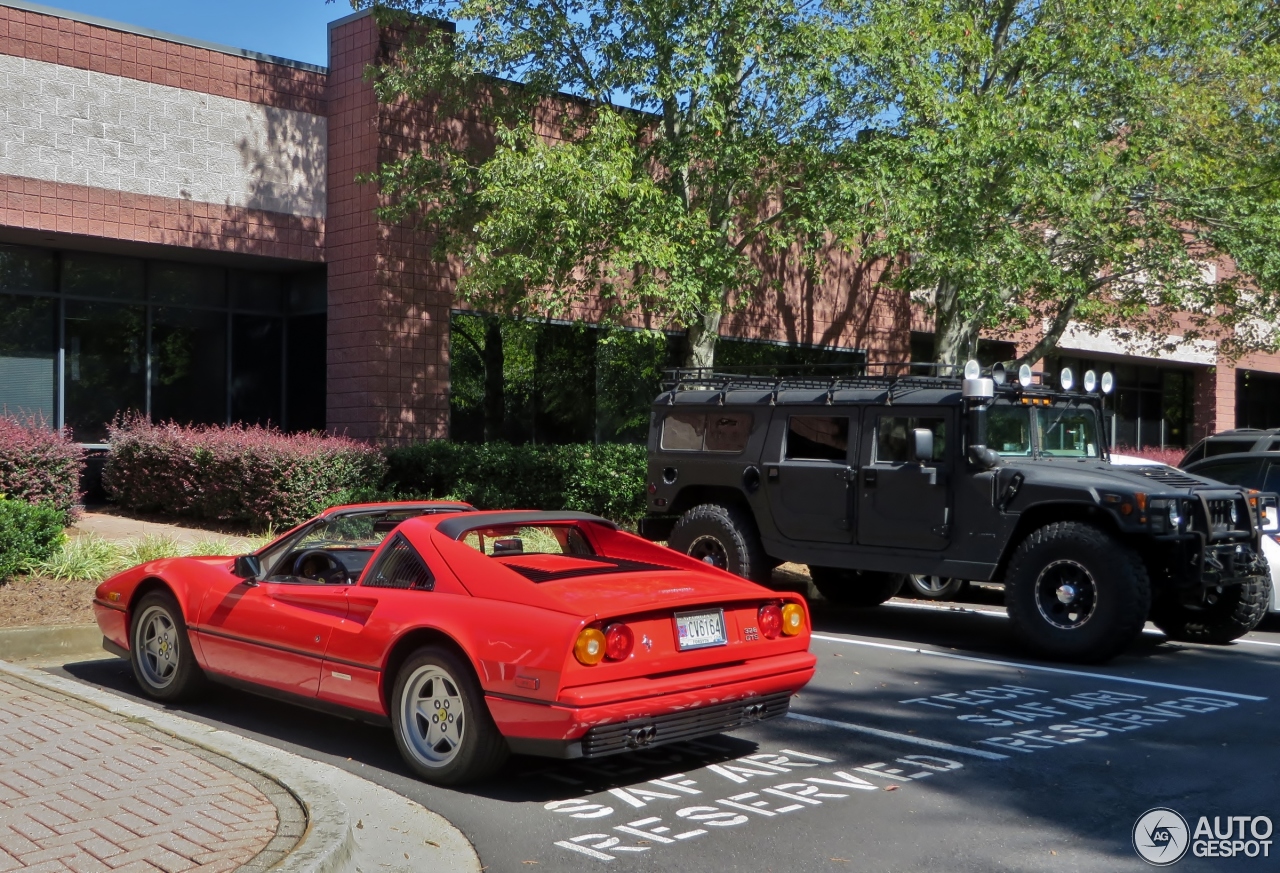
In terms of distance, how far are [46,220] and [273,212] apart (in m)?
3.03

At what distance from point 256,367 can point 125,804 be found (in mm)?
14652

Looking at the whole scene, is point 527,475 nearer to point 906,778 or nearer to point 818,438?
point 818,438

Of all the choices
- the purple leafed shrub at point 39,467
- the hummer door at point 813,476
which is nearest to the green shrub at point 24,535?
the purple leafed shrub at point 39,467

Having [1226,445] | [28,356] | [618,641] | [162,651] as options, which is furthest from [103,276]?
[1226,445]

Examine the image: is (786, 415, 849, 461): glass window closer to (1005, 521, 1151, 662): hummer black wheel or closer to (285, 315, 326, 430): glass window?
(1005, 521, 1151, 662): hummer black wheel

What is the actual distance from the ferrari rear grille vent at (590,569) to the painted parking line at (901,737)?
143cm

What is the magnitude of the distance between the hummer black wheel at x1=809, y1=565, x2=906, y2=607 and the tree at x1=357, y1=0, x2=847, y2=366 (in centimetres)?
363

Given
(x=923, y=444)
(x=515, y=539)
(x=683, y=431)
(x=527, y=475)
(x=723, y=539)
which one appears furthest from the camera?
(x=527, y=475)

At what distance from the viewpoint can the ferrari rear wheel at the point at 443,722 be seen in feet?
19.4

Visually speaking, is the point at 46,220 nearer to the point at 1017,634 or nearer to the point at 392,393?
the point at 392,393

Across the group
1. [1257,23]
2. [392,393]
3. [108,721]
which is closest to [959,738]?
[108,721]

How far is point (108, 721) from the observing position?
701 centimetres

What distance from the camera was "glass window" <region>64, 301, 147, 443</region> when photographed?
1778 cm

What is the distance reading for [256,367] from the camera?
63.7 feet
